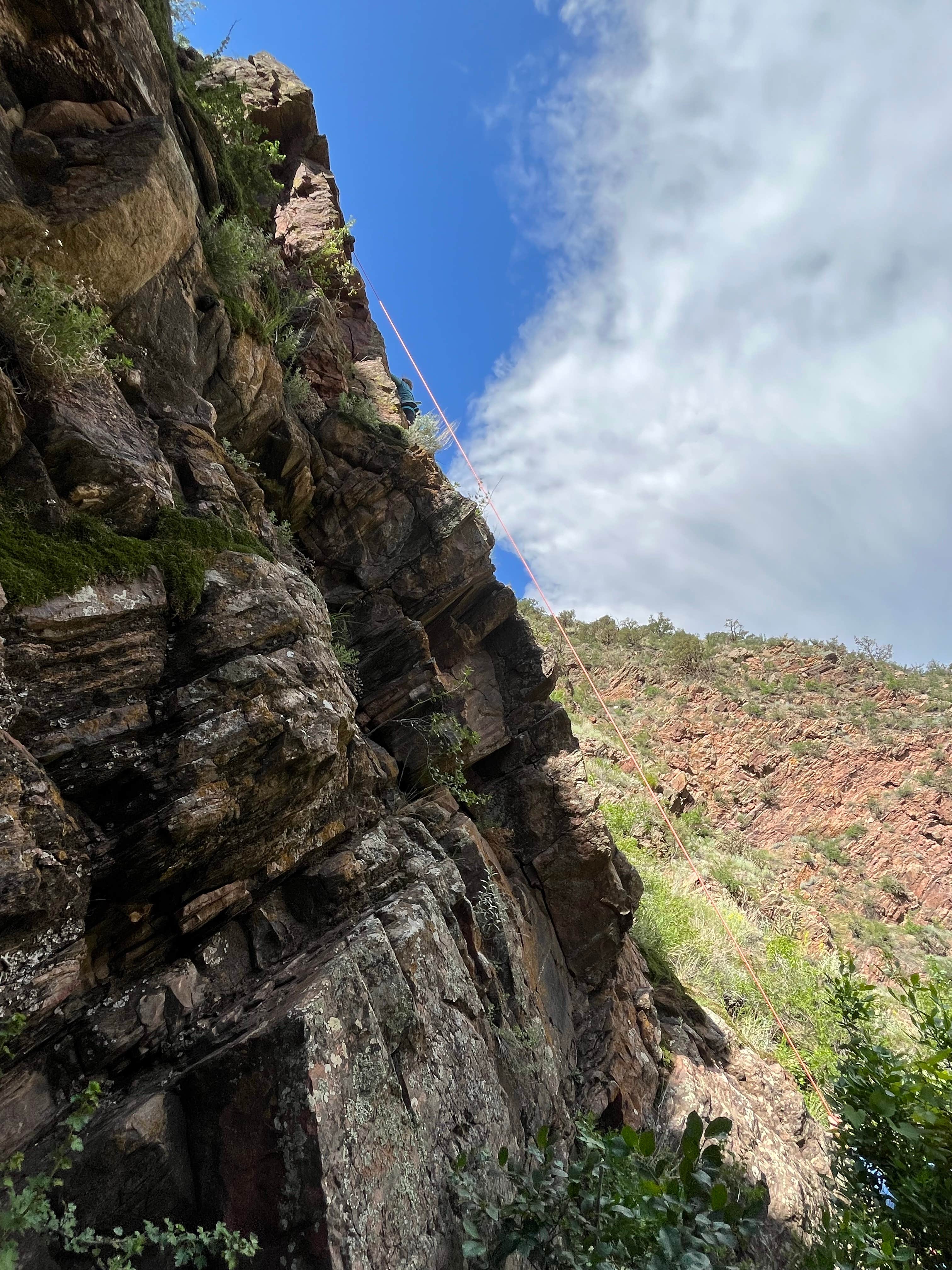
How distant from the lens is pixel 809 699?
2411 cm

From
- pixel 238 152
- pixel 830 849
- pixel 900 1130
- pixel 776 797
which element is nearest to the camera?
pixel 900 1130

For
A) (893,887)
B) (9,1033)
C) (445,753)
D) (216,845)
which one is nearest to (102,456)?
(216,845)

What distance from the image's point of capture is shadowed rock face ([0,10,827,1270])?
9.72 feet

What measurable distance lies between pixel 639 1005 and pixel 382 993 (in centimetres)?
604

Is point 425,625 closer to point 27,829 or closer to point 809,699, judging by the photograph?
point 27,829

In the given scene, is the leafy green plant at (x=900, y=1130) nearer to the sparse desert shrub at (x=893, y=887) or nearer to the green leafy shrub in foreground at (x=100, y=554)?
the green leafy shrub in foreground at (x=100, y=554)

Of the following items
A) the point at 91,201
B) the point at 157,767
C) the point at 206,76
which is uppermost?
the point at 206,76

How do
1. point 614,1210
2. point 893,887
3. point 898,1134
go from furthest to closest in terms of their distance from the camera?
point 893,887, point 898,1134, point 614,1210

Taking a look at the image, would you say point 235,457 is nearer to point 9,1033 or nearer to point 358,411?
point 358,411

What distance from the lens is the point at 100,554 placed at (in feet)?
12.5

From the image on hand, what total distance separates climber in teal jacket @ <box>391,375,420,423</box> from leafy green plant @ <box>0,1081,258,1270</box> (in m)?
9.37

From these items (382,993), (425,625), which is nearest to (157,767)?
(382,993)

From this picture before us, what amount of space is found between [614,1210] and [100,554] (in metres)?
4.42

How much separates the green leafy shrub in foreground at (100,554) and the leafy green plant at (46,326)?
36.9 inches
